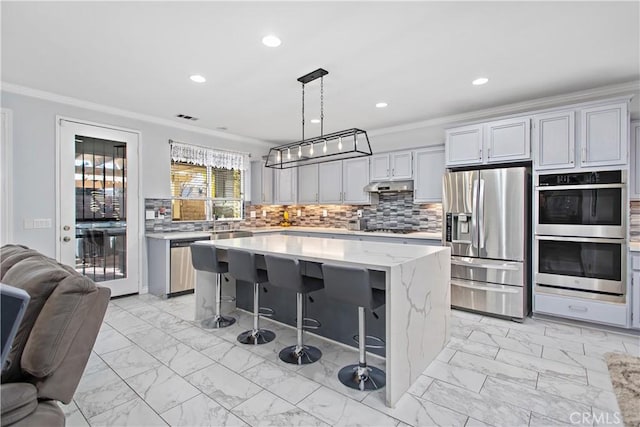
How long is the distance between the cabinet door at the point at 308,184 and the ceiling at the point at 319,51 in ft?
6.73

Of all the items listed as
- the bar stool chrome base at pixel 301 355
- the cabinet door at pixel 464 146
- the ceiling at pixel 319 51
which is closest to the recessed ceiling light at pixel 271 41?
the ceiling at pixel 319 51

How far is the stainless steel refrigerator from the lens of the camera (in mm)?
3666

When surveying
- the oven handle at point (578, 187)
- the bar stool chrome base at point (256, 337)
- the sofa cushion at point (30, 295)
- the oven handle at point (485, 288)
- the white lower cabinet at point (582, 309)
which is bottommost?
the bar stool chrome base at point (256, 337)

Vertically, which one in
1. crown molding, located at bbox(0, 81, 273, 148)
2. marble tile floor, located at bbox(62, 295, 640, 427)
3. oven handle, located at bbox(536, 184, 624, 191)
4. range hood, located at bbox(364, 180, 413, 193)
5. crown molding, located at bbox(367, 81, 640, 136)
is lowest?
marble tile floor, located at bbox(62, 295, 640, 427)

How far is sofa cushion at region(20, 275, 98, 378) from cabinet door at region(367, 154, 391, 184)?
4.42m

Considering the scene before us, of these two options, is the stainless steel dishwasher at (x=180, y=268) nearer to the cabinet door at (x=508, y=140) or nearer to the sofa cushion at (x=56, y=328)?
the sofa cushion at (x=56, y=328)

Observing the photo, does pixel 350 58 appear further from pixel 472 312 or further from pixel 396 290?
pixel 472 312

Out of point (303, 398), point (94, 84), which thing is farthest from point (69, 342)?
point (94, 84)

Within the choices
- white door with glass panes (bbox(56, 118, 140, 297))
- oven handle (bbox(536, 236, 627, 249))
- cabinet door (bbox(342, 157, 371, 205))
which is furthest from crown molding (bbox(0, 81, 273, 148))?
oven handle (bbox(536, 236, 627, 249))

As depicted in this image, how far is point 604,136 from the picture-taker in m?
3.31

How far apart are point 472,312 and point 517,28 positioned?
3052mm

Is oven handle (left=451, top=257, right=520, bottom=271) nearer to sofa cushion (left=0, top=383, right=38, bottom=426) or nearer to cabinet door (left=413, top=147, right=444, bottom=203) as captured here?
cabinet door (left=413, top=147, right=444, bottom=203)

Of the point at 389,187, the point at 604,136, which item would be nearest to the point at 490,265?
the point at 604,136

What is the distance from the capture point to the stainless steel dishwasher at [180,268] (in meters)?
4.58
